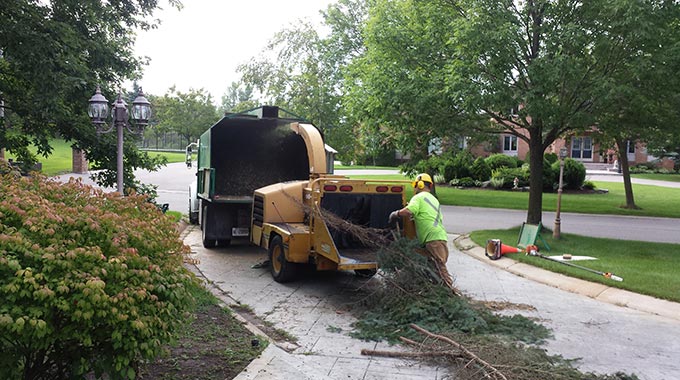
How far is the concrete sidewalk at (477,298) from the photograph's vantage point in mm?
5566

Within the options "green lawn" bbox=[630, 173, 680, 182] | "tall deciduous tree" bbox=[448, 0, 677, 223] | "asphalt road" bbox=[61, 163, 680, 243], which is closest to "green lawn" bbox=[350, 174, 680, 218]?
"asphalt road" bbox=[61, 163, 680, 243]

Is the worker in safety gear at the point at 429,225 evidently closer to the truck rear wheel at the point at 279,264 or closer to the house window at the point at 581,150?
the truck rear wheel at the point at 279,264

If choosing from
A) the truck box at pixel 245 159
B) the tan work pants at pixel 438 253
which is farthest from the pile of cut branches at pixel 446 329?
the truck box at pixel 245 159

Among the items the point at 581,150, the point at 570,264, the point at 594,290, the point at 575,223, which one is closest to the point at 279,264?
the point at 594,290

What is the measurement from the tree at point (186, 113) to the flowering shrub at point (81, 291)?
5839 centimetres

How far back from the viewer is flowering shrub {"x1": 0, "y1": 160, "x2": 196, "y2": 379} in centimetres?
344

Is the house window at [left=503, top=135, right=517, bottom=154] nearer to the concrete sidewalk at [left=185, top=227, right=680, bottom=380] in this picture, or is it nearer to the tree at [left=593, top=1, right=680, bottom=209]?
the tree at [left=593, top=1, right=680, bottom=209]

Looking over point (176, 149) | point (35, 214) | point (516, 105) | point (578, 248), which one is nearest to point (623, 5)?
point (516, 105)

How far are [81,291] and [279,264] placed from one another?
19.2ft

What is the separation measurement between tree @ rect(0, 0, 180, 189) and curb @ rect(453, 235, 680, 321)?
27.3 ft

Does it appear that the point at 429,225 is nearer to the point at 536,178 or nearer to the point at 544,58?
the point at 544,58

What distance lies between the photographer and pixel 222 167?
12.6m

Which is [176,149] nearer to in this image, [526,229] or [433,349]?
[526,229]

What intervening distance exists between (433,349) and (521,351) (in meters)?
0.88
